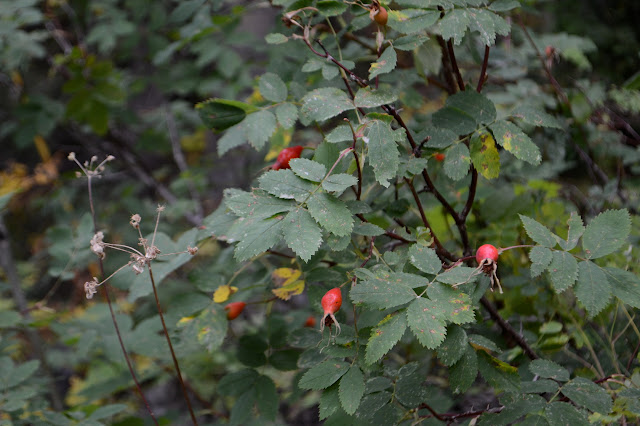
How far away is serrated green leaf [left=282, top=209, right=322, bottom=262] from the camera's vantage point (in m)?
0.77

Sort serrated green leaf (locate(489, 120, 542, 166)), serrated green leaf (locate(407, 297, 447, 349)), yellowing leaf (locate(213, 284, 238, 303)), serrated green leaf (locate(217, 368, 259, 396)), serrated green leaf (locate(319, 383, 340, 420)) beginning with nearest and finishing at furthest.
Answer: serrated green leaf (locate(407, 297, 447, 349)), serrated green leaf (locate(319, 383, 340, 420)), serrated green leaf (locate(489, 120, 542, 166)), yellowing leaf (locate(213, 284, 238, 303)), serrated green leaf (locate(217, 368, 259, 396))

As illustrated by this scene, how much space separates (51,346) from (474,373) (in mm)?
3649

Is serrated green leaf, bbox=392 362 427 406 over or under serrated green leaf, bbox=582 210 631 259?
under

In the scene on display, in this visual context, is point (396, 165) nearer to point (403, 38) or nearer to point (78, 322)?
point (403, 38)

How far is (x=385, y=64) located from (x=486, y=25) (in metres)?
0.21

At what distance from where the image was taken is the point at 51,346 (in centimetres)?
359

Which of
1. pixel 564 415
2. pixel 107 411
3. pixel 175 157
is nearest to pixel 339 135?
pixel 564 415

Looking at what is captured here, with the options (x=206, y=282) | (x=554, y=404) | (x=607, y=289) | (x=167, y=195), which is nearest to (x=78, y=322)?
(x=206, y=282)

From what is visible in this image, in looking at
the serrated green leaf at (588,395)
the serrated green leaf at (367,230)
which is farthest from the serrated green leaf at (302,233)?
the serrated green leaf at (588,395)

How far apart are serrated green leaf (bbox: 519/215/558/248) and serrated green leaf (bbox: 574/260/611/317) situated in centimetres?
6

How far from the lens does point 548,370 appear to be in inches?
35.6

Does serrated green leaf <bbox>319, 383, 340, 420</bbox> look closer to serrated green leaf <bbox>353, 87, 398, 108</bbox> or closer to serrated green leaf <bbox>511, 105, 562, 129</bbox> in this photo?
serrated green leaf <bbox>353, 87, 398, 108</bbox>

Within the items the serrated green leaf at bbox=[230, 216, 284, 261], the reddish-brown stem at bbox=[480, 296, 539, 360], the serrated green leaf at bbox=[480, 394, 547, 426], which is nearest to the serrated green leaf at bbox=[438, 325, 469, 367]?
the serrated green leaf at bbox=[480, 394, 547, 426]

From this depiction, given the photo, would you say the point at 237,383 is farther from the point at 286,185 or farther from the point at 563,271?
the point at 563,271
